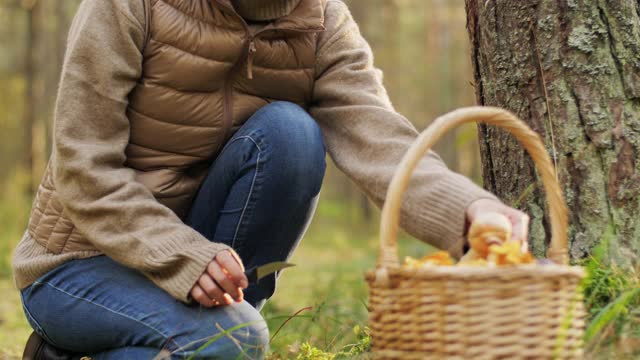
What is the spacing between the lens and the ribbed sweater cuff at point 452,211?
1.54 metres

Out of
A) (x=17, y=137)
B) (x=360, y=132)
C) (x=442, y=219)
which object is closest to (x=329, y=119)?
(x=360, y=132)

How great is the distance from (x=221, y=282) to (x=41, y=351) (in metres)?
0.63

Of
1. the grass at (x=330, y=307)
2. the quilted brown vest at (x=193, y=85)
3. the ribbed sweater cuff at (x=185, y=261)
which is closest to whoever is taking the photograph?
the grass at (x=330, y=307)

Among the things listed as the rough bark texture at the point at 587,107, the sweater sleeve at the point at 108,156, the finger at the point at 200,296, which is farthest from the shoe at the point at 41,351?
the rough bark texture at the point at 587,107

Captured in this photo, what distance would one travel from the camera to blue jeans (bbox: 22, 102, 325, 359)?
5.69 feet

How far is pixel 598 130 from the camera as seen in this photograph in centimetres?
188

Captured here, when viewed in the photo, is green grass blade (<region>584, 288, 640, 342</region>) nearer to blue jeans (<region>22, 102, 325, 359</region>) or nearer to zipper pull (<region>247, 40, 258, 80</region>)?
blue jeans (<region>22, 102, 325, 359</region>)

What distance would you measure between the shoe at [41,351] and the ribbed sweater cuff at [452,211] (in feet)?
3.20

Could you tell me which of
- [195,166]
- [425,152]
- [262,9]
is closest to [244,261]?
[195,166]

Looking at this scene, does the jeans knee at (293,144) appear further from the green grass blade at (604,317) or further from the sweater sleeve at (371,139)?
the green grass blade at (604,317)

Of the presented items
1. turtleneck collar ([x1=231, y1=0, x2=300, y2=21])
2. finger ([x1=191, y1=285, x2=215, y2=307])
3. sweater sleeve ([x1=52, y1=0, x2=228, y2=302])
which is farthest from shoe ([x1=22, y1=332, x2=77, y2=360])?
turtleneck collar ([x1=231, y1=0, x2=300, y2=21])

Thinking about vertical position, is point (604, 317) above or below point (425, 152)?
below

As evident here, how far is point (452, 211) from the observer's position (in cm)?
156

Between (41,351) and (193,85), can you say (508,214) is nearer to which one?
(193,85)
